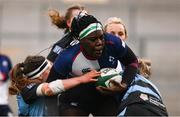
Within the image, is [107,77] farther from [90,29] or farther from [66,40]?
[66,40]

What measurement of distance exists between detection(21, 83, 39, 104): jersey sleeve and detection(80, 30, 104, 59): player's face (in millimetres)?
464

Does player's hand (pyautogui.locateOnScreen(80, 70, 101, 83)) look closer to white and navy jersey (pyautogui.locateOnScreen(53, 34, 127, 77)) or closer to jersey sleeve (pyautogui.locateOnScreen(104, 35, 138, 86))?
white and navy jersey (pyautogui.locateOnScreen(53, 34, 127, 77))

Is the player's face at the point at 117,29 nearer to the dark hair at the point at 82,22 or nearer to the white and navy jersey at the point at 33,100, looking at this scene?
the dark hair at the point at 82,22

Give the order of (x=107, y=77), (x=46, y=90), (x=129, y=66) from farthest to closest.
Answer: (x=129, y=66) → (x=107, y=77) → (x=46, y=90)

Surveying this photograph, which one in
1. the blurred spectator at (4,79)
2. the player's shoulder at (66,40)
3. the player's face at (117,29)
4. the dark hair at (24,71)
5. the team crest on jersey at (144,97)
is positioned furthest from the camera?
the blurred spectator at (4,79)

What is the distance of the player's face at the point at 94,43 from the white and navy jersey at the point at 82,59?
0.30 ft

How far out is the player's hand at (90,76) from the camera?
17.2 feet

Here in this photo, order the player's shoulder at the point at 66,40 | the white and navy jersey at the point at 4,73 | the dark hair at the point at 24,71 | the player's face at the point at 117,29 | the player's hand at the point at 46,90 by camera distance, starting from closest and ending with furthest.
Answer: the player's hand at the point at 46,90 → the dark hair at the point at 24,71 → the player's shoulder at the point at 66,40 → the player's face at the point at 117,29 → the white and navy jersey at the point at 4,73

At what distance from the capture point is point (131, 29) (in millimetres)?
14883

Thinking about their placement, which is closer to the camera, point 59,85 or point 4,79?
point 59,85

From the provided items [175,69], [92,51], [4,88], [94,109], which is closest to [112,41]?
[92,51]

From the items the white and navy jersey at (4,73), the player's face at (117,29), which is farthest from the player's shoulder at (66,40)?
the white and navy jersey at (4,73)

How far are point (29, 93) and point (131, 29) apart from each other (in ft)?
31.9

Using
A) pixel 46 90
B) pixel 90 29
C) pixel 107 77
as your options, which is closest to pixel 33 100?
pixel 46 90
